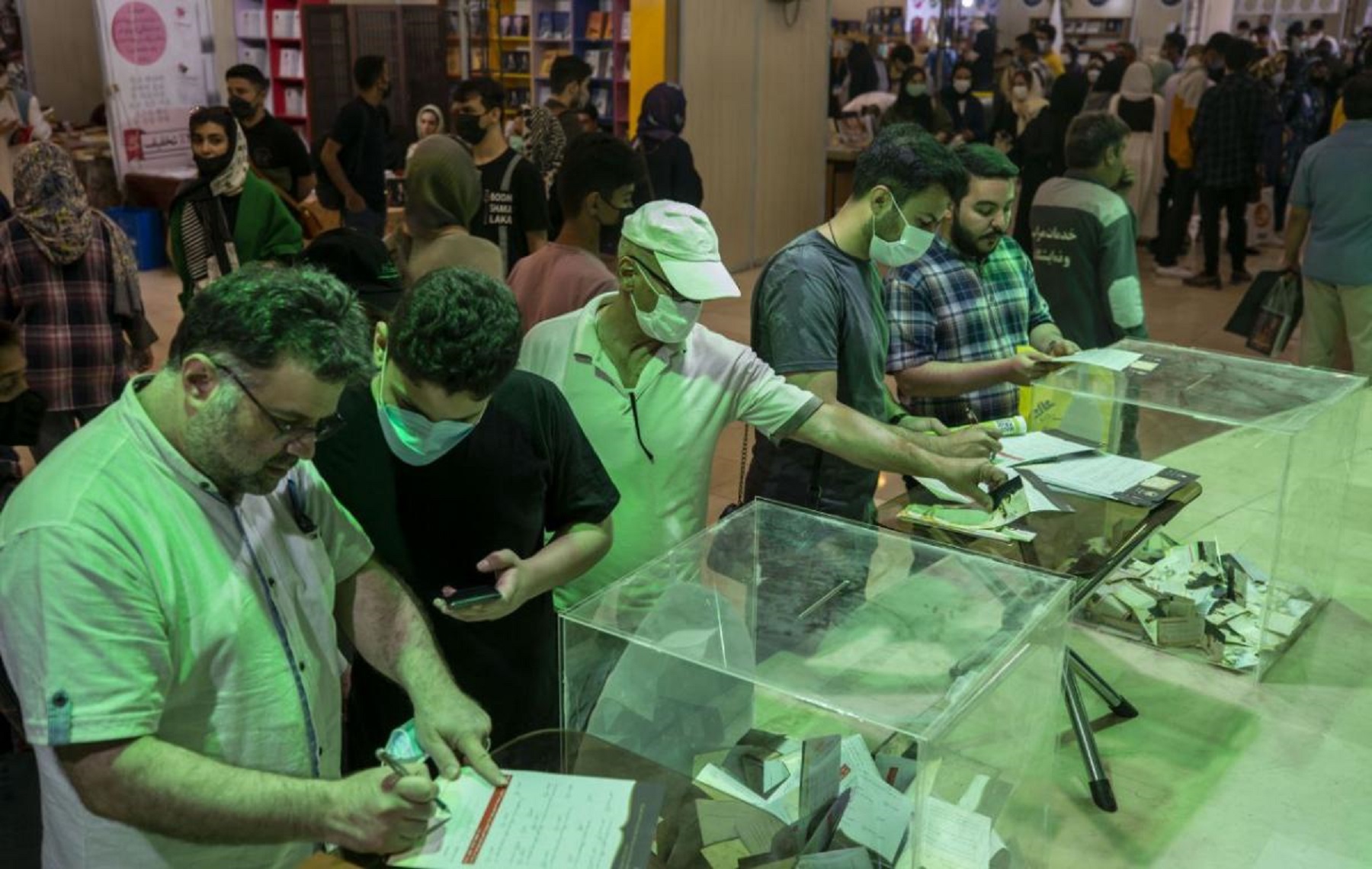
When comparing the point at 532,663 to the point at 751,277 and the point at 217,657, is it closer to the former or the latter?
the point at 217,657

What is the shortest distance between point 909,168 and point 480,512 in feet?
4.97

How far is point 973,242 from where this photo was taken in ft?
11.8

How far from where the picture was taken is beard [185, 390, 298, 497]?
154 centimetres

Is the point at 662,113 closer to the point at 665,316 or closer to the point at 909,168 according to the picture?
the point at 909,168

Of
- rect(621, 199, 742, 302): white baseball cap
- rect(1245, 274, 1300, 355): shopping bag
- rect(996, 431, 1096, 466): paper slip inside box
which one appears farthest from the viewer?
rect(1245, 274, 1300, 355): shopping bag

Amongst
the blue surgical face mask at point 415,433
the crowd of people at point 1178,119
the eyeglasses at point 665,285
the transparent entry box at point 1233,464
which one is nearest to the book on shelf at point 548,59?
the crowd of people at point 1178,119

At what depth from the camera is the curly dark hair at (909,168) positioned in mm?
3057

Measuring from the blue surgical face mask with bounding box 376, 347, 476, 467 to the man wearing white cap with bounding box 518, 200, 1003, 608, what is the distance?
18.3 inches

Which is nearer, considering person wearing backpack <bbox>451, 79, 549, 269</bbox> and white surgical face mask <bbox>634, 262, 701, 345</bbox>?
white surgical face mask <bbox>634, 262, 701, 345</bbox>

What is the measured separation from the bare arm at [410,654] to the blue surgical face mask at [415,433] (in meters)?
0.22

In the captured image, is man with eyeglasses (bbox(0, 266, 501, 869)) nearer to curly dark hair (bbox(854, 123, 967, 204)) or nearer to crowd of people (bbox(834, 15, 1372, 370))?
curly dark hair (bbox(854, 123, 967, 204))

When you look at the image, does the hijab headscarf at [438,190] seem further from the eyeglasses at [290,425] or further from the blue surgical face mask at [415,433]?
the eyeglasses at [290,425]

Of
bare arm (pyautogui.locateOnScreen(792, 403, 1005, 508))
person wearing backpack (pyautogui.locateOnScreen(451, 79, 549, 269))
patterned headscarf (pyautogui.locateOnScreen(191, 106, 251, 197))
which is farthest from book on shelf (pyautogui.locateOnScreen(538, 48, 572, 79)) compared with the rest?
bare arm (pyautogui.locateOnScreen(792, 403, 1005, 508))

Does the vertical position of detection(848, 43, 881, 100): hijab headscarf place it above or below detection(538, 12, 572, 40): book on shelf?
below
